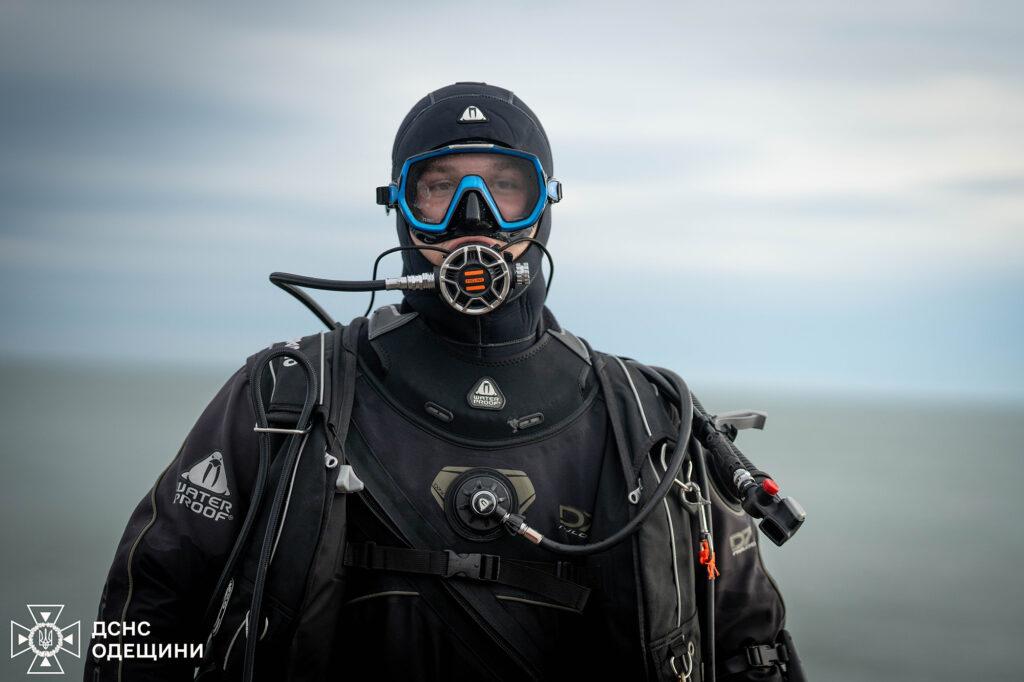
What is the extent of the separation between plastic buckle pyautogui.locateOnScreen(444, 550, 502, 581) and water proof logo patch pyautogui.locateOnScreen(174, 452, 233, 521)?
65cm

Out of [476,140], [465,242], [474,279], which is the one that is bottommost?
[474,279]

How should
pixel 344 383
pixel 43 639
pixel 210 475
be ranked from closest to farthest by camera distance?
pixel 210 475 < pixel 344 383 < pixel 43 639

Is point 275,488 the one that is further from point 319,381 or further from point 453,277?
point 453,277

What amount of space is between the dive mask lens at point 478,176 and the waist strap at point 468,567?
3.34ft

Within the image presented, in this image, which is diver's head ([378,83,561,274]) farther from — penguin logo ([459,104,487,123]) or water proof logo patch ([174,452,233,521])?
water proof logo patch ([174,452,233,521])

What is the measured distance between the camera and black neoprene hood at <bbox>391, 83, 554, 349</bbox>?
282 centimetres

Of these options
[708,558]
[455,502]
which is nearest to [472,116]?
[455,502]

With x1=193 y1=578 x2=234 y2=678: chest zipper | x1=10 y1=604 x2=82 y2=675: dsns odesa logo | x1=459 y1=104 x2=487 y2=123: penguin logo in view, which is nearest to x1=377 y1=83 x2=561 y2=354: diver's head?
x1=459 y1=104 x2=487 y2=123: penguin logo

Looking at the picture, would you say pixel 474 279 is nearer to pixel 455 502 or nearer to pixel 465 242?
pixel 465 242

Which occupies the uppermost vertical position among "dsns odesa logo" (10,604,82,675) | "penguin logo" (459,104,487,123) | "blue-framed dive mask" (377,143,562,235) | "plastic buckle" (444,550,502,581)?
"penguin logo" (459,104,487,123)

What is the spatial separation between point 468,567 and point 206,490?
786mm

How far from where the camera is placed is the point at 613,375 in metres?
2.95

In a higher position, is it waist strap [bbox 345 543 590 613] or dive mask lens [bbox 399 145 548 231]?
dive mask lens [bbox 399 145 548 231]

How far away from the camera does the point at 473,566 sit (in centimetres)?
254
